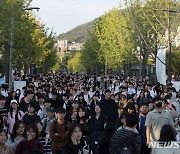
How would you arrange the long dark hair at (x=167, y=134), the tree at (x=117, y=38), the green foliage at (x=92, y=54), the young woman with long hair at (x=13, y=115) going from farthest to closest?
1. the green foliage at (x=92, y=54)
2. the tree at (x=117, y=38)
3. the young woman with long hair at (x=13, y=115)
4. the long dark hair at (x=167, y=134)

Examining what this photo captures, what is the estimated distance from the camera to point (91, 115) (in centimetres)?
1147

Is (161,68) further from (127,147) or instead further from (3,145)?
(3,145)

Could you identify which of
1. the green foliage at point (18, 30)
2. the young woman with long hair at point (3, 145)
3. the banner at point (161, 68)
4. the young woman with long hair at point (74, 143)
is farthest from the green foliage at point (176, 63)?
→ the young woman with long hair at point (3, 145)

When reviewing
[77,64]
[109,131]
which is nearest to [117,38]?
[109,131]

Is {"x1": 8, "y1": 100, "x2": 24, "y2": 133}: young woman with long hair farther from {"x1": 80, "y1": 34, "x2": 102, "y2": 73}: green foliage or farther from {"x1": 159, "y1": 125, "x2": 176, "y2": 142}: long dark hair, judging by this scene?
{"x1": 80, "y1": 34, "x2": 102, "y2": 73}: green foliage

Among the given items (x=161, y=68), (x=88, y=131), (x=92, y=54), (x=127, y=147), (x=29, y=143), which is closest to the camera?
(x=127, y=147)

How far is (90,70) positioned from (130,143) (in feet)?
270

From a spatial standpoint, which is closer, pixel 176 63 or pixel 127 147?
pixel 127 147

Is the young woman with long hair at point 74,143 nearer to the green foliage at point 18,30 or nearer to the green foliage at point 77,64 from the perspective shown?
the green foliage at point 18,30

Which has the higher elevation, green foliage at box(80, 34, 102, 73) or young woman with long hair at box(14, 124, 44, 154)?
green foliage at box(80, 34, 102, 73)

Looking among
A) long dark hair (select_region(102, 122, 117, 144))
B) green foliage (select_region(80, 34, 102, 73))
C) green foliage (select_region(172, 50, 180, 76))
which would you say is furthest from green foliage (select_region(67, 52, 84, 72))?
long dark hair (select_region(102, 122, 117, 144))

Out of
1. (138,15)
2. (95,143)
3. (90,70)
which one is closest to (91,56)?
(90,70)

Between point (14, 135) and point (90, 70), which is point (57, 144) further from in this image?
point (90, 70)

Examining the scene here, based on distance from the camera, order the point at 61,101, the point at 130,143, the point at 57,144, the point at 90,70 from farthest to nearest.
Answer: the point at 90,70
the point at 61,101
the point at 57,144
the point at 130,143
